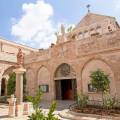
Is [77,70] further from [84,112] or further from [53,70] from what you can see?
[84,112]

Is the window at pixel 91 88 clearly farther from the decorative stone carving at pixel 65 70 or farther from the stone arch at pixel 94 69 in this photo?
the decorative stone carving at pixel 65 70

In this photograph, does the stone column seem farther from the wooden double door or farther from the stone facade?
the wooden double door

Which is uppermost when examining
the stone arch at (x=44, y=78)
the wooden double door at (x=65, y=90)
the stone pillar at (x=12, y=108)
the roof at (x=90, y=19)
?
the roof at (x=90, y=19)

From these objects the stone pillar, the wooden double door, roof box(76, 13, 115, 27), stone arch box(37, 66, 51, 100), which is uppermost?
roof box(76, 13, 115, 27)

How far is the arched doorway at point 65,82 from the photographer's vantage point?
19344 mm

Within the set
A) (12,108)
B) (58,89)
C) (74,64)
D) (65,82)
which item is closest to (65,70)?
(74,64)

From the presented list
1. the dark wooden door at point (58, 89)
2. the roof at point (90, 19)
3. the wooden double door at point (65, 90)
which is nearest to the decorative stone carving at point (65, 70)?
the wooden double door at point (65, 90)

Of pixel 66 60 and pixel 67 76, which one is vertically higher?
pixel 66 60

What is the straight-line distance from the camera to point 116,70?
50.0 ft

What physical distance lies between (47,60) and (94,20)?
12.8 meters

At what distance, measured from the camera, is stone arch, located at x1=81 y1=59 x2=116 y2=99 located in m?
15.4

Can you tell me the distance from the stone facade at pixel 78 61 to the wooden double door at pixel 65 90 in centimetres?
34

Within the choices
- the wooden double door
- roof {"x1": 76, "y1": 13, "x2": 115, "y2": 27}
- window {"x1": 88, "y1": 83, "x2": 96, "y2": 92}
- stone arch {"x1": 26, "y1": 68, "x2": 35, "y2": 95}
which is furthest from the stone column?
roof {"x1": 76, "y1": 13, "x2": 115, "y2": 27}

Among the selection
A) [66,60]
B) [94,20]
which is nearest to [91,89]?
[66,60]
